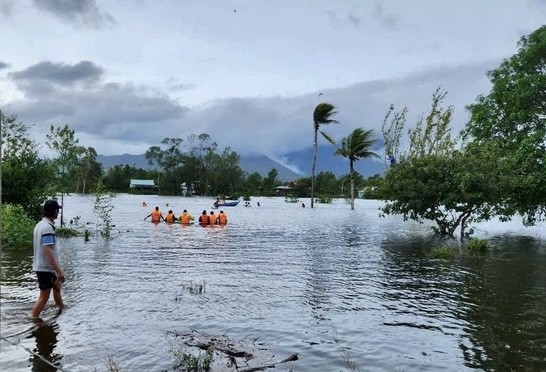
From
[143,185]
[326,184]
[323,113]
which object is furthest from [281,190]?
[323,113]

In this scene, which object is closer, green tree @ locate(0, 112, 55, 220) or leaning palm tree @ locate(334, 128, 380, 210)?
green tree @ locate(0, 112, 55, 220)

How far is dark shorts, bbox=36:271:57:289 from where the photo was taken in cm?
956

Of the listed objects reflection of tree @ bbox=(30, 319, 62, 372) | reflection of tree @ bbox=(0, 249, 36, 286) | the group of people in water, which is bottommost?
reflection of tree @ bbox=(30, 319, 62, 372)

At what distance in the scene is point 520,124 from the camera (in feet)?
94.6

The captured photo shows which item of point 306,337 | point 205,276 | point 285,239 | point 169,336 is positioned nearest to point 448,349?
point 306,337

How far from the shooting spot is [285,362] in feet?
26.2

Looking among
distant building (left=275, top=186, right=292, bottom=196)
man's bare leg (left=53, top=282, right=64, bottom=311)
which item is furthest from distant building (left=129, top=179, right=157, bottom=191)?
man's bare leg (left=53, top=282, right=64, bottom=311)

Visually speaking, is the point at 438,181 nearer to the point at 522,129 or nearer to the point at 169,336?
the point at 522,129

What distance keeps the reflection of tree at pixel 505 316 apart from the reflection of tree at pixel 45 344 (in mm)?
6679

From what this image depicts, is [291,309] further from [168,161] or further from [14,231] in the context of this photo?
[168,161]

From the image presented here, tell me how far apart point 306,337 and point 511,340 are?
12.7ft

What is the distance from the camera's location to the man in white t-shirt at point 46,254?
9273 mm

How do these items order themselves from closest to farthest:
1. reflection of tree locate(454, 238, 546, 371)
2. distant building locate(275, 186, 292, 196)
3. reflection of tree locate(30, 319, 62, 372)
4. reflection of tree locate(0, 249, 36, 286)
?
reflection of tree locate(30, 319, 62, 372) < reflection of tree locate(454, 238, 546, 371) < reflection of tree locate(0, 249, 36, 286) < distant building locate(275, 186, 292, 196)

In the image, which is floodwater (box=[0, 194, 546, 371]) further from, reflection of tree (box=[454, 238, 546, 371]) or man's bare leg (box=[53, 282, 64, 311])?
man's bare leg (box=[53, 282, 64, 311])
